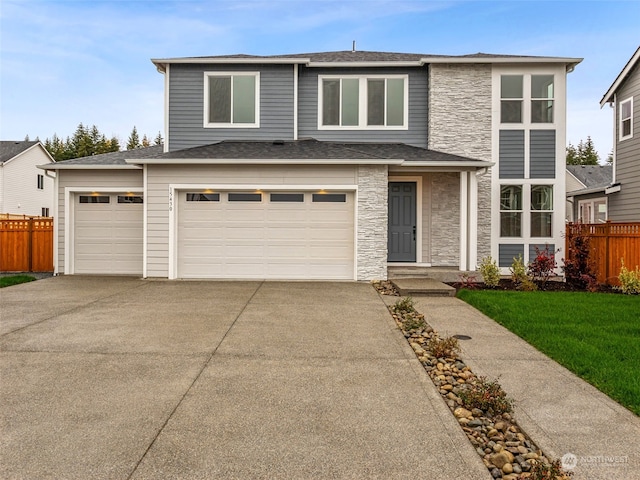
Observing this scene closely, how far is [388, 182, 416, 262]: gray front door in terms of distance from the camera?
12148 mm

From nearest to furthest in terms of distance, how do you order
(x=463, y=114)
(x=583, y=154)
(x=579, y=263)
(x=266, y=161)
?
(x=266, y=161), (x=579, y=263), (x=463, y=114), (x=583, y=154)

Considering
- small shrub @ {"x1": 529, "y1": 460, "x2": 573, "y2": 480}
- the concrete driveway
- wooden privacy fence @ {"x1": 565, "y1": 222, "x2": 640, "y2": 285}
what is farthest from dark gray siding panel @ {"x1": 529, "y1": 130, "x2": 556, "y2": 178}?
small shrub @ {"x1": 529, "y1": 460, "x2": 573, "y2": 480}

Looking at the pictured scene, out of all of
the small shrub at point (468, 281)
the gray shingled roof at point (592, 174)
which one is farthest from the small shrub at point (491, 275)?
the gray shingled roof at point (592, 174)

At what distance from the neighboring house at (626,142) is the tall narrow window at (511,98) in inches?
172

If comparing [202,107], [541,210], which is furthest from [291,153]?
[541,210]

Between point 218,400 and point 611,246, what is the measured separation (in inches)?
430

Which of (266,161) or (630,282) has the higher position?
(266,161)

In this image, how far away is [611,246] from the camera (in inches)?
414

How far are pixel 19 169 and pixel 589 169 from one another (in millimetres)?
38815

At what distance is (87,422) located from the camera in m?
3.12

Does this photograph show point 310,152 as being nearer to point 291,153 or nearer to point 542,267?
point 291,153

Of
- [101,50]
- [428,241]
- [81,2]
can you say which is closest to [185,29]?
[81,2]

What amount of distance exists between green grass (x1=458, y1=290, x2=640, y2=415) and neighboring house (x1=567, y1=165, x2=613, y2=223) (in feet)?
25.3

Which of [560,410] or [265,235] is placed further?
[265,235]
